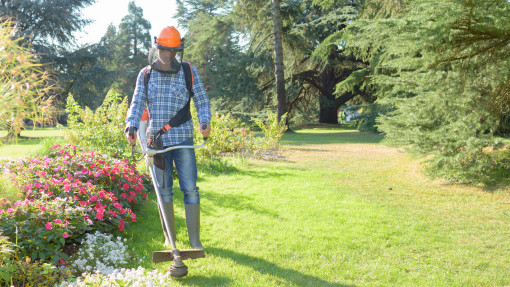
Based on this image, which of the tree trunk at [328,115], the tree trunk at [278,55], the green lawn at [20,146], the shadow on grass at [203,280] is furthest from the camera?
the tree trunk at [328,115]

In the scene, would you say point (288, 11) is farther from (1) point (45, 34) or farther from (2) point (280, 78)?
(1) point (45, 34)

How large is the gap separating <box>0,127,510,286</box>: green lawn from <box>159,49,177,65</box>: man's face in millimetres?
1792

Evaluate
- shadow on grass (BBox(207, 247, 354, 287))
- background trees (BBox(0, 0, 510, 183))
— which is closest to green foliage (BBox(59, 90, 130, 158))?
background trees (BBox(0, 0, 510, 183))

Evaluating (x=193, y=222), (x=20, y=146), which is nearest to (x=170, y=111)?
(x=193, y=222)

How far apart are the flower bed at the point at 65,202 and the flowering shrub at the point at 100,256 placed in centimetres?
11

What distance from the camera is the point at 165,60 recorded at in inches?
136

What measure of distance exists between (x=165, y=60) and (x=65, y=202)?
1601 millimetres

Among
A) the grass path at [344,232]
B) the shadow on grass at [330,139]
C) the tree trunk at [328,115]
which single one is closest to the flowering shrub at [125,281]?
the grass path at [344,232]

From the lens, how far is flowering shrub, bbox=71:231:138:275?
2.95 metres

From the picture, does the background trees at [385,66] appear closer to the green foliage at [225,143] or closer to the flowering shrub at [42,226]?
the flowering shrub at [42,226]

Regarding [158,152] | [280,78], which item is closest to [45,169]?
[158,152]

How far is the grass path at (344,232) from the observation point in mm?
3230

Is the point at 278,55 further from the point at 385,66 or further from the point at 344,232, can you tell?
the point at 344,232

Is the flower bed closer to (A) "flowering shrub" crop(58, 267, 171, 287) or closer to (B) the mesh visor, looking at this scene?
(A) "flowering shrub" crop(58, 267, 171, 287)
